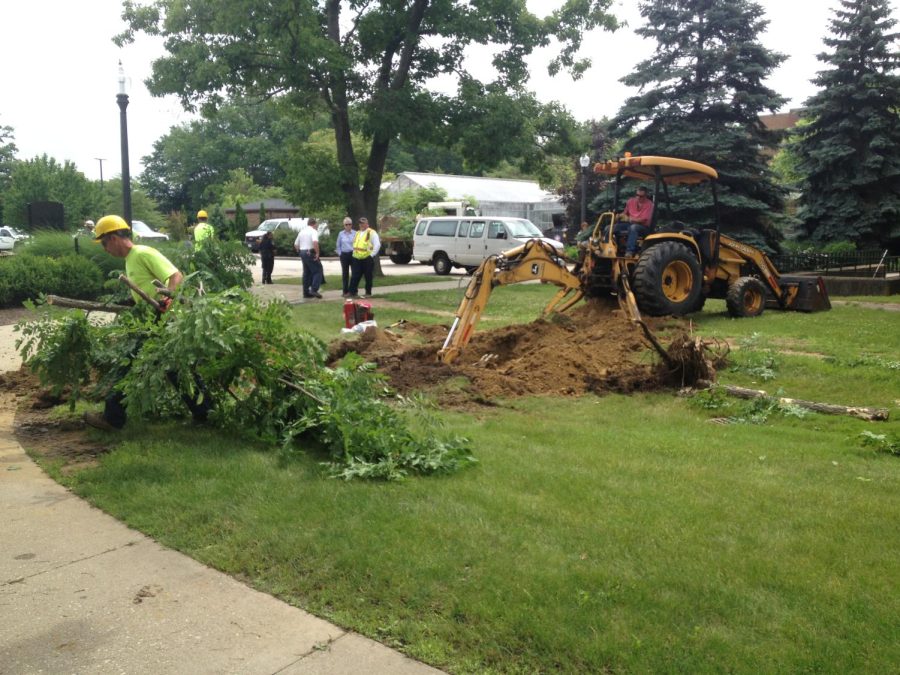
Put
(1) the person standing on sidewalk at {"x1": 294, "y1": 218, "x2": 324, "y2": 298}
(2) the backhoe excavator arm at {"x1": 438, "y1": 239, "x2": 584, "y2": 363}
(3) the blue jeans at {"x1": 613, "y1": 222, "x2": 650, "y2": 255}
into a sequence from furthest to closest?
(1) the person standing on sidewalk at {"x1": 294, "y1": 218, "x2": 324, "y2": 298}
(3) the blue jeans at {"x1": 613, "y1": 222, "x2": 650, "y2": 255}
(2) the backhoe excavator arm at {"x1": 438, "y1": 239, "x2": 584, "y2": 363}

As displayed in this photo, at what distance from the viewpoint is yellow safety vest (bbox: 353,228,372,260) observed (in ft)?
60.0

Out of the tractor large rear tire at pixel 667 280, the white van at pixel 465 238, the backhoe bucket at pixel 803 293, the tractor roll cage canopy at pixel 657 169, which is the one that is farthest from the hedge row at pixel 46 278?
the backhoe bucket at pixel 803 293

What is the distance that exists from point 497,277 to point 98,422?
4895 millimetres

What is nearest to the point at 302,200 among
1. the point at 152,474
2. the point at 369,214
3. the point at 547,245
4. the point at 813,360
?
the point at 369,214

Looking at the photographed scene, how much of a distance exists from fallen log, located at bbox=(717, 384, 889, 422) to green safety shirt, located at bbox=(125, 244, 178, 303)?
18.4ft

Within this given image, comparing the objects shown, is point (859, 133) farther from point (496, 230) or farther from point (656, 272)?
point (656, 272)

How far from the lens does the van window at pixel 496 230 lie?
27.2 meters

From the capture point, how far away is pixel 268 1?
65.2 ft

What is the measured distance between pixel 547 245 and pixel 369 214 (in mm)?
13591

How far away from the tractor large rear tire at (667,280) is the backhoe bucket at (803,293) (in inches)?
119

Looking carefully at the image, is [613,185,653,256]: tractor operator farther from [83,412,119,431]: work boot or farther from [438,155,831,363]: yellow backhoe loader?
[83,412,119,431]: work boot

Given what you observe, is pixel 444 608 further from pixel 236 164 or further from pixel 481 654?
pixel 236 164

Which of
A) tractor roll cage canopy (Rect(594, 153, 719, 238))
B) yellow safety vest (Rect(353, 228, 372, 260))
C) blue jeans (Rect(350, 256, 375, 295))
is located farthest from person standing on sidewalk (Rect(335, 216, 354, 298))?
tractor roll cage canopy (Rect(594, 153, 719, 238))

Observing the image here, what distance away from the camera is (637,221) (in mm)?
12812
